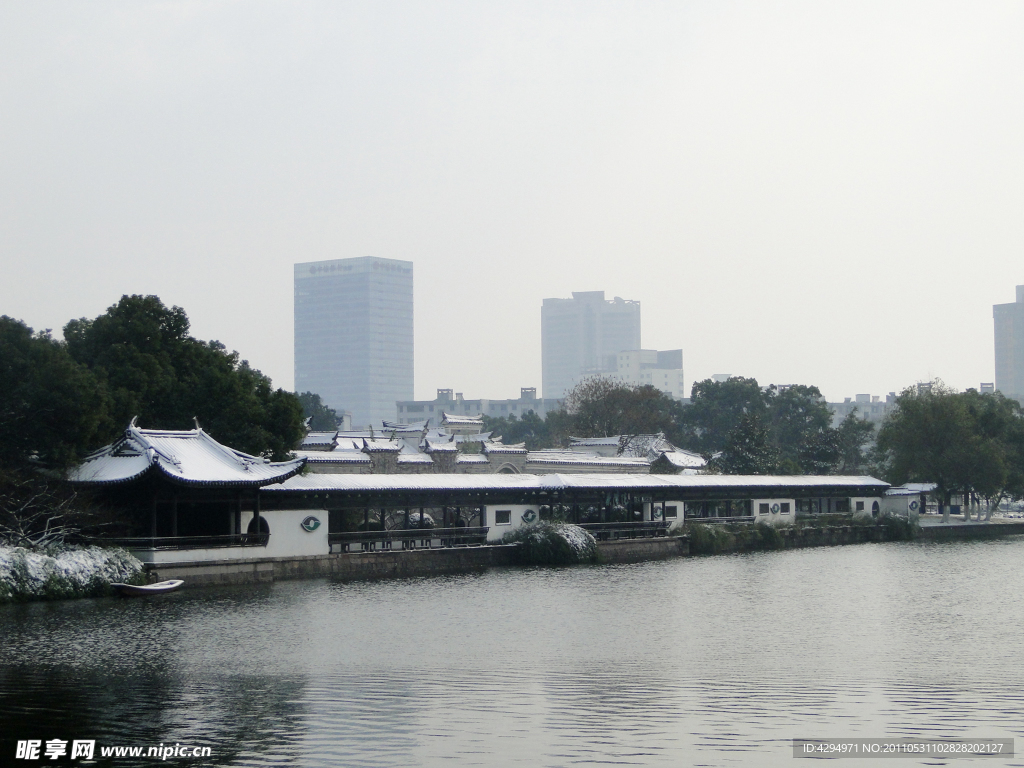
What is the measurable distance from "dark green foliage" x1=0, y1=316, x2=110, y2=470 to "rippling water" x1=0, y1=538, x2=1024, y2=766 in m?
6.36

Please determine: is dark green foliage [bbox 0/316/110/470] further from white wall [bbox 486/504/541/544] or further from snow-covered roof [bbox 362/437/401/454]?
snow-covered roof [bbox 362/437/401/454]

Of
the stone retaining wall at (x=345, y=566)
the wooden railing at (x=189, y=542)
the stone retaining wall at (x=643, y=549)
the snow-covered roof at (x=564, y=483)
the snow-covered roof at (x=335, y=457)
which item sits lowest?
the stone retaining wall at (x=643, y=549)

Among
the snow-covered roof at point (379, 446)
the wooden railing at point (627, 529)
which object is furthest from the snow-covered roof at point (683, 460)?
the wooden railing at point (627, 529)

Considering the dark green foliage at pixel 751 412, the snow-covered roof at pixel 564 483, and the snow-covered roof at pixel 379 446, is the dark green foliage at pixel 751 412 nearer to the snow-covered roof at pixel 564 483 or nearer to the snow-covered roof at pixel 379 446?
the snow-covered roof at pixel 564 483

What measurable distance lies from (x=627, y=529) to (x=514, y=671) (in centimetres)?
3258

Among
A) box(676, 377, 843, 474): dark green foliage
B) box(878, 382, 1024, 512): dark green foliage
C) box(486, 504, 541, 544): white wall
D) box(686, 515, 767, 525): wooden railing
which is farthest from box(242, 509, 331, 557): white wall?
box(676, 377, 843, 474): dark green foliage

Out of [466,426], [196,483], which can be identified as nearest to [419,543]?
[196,483]

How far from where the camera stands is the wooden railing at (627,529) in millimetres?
50156

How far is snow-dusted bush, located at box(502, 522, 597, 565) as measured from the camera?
44.3m

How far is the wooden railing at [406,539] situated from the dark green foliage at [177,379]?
13.2 ft

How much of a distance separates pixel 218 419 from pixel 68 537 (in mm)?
8547

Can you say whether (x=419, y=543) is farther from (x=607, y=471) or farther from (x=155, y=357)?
(x=607, y=471)

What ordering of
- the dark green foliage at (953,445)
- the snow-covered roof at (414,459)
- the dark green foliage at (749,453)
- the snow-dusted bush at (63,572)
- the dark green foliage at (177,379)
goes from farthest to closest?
the dark green foliage at (749,453)
the dark green foliage at (953,445)
the snow-covered roof at (414,459)
the dark green foliage at (177,379)
the snow-dusted bush at (63,572)

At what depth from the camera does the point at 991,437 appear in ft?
243
